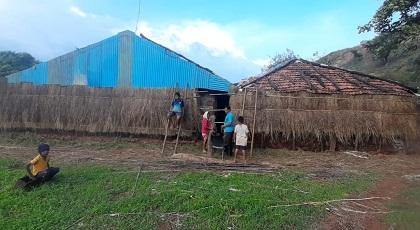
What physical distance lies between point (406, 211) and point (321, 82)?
24.9 feet

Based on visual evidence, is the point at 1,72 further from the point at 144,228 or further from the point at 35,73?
the point at 144,228

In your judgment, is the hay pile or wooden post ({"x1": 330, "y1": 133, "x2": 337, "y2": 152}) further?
wooden post ({"x1": 330, "y1": 133, "x2": 337, "y2": 152})

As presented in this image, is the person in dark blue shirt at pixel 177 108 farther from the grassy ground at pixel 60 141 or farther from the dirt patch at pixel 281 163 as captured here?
the grassy ground at pixel 60 141

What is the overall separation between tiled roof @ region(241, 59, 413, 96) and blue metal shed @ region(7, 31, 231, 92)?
7.94ft

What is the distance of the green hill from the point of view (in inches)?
890

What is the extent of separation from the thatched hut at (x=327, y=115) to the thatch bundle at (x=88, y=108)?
2.34 metres

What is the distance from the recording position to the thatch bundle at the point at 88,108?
47.2 feet

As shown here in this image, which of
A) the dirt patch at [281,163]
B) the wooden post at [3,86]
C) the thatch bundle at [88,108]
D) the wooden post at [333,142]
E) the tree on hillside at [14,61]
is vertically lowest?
Answer: the dirt patch at [281,163]

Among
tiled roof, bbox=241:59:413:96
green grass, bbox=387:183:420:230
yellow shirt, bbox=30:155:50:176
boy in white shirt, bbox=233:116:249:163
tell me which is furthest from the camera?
tiled roof, bbox=241:59:413:96

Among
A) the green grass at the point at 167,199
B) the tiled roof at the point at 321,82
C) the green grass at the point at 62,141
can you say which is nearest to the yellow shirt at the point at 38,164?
the green grass at the point at 167,199

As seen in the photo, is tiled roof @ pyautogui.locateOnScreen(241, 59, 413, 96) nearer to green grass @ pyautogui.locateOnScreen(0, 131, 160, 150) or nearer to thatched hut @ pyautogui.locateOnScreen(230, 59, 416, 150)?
thatched hut @ pyautogui.locateOnScreen(230, 59, 416, 150)

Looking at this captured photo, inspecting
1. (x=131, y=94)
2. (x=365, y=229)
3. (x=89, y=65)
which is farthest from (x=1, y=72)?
(x=365, y=229)

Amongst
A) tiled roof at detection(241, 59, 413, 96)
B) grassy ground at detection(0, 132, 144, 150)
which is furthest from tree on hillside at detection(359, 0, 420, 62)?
grassy ground at detection(0, 132, 144, 150)

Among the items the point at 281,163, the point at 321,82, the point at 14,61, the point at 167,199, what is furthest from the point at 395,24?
the point at 14,61
